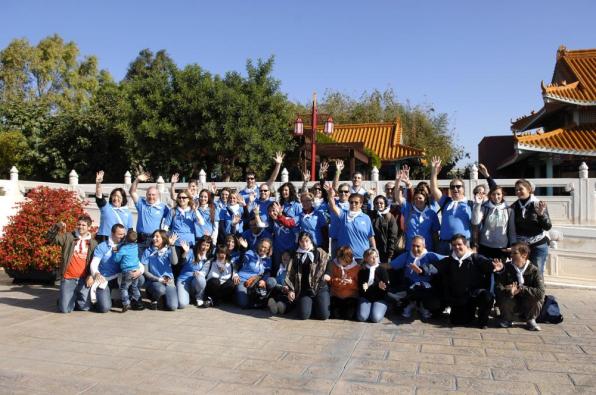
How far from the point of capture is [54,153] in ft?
73.8

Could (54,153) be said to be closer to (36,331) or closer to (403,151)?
(403,151)

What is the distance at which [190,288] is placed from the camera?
7.07 metres

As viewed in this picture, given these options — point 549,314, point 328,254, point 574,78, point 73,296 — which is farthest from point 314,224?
point 574,78

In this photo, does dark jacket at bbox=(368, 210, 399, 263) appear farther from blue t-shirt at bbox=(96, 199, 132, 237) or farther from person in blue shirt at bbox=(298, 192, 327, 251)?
blue t-shirt at bbox=(96, 199, 132, 237)

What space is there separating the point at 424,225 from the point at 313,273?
1641 millimetres

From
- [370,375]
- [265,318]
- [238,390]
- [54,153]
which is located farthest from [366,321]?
[54,153]

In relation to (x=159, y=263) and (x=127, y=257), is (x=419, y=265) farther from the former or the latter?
(x=127, y=257)

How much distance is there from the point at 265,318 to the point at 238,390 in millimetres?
2444

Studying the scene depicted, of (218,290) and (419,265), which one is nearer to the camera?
(419,265)

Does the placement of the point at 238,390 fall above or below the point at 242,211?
below

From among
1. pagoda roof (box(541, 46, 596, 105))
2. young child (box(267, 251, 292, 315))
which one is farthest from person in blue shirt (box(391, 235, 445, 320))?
pagoda roof (box(541, 46, 596, 105))

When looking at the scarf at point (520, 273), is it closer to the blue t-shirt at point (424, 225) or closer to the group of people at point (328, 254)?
the group of people at point (328, 254)

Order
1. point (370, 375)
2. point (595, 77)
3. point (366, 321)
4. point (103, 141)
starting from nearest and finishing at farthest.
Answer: point (370, 375) → point (366, 321) → point (595, 77) → point (103, 141)

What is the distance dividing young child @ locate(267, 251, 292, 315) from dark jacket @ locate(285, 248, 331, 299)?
98mm
